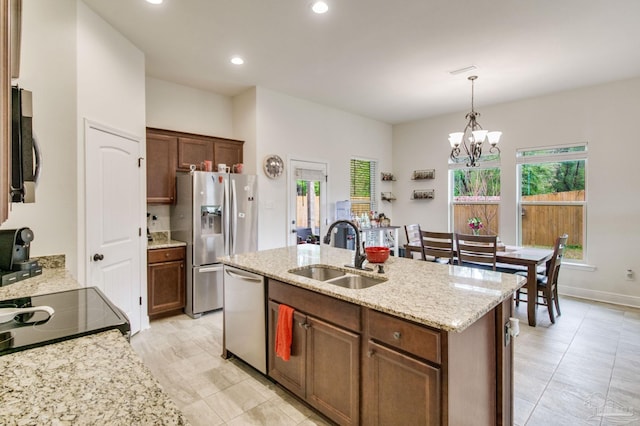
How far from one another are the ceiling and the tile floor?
295cm

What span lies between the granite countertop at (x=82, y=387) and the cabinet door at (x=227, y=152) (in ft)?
11.7

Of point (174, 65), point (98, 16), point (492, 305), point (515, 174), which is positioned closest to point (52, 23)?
point (98, 16)

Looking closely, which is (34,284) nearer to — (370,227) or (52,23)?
(52,23)

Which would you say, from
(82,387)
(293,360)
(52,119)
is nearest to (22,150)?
(82,387)

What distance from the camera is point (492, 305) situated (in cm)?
155

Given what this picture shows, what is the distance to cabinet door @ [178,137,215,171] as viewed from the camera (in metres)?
4.10

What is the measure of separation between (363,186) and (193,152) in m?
3.22

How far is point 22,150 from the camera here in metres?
1.39

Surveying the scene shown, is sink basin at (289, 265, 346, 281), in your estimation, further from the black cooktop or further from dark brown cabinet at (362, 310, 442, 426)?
the black cooktop

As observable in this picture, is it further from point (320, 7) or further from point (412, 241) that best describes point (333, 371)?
point (412, 241)

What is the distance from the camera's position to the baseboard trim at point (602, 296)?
4.20 m

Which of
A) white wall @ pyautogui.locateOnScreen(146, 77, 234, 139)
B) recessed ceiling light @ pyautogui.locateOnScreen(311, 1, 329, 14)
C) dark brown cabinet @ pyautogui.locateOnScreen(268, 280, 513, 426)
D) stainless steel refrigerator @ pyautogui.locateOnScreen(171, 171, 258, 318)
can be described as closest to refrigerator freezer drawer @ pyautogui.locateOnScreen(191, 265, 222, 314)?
stainless steel refrigerator @ pyautogui.locateOnScreen(171, 171, 258, 318)

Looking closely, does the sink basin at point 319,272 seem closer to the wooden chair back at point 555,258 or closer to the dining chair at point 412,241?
the dining chair at point 412,241

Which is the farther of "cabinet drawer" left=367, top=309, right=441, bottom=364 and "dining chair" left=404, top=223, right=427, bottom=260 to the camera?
"dining chair" left=404, top=223, right=427, bottom=260
